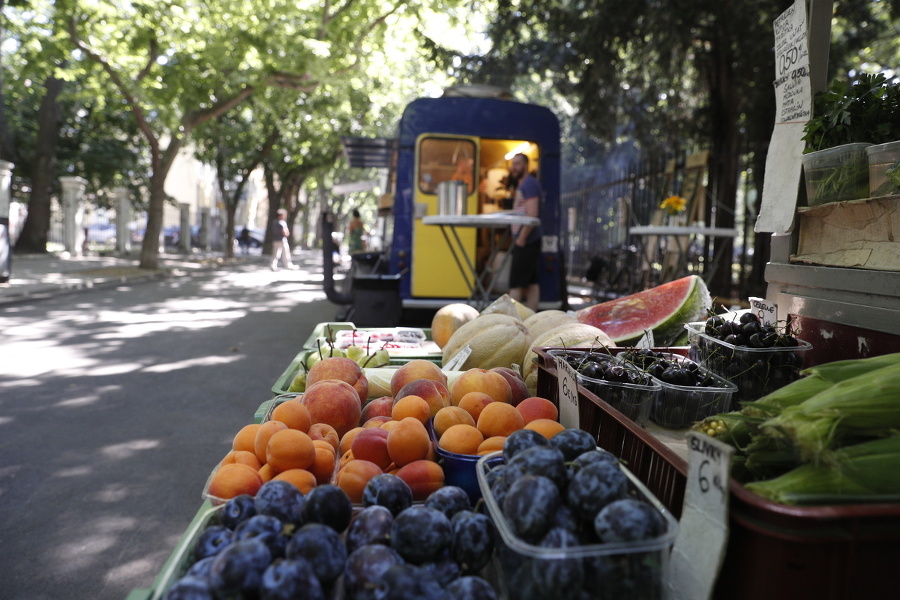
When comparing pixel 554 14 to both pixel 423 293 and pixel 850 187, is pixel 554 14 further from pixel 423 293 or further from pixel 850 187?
pixel 850 187

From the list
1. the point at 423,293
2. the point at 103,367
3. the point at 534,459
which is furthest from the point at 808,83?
the point at 103,367

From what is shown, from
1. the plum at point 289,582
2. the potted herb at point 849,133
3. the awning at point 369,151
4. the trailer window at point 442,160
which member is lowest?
the plum at point 289,582

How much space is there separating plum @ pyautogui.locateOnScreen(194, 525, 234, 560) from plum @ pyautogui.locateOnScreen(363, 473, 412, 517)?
331 millimetres

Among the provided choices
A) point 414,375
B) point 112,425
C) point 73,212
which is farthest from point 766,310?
point 73,212

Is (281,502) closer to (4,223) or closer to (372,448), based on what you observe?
(372,448)

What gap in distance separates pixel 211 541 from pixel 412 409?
81 centimetres

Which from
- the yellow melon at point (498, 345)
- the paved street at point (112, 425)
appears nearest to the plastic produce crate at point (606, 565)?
the yellow melon at point (498, 345)

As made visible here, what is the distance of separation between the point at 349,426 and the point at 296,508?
0.76m

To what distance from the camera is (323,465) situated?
181 cm

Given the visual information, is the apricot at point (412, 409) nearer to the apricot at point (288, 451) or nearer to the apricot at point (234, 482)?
the apricot at point (288, 451)

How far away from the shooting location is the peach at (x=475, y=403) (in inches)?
84.9

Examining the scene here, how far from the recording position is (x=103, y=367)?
286 inches

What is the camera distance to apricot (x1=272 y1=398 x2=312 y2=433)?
6.41 feet

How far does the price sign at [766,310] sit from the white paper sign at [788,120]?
0.34m
